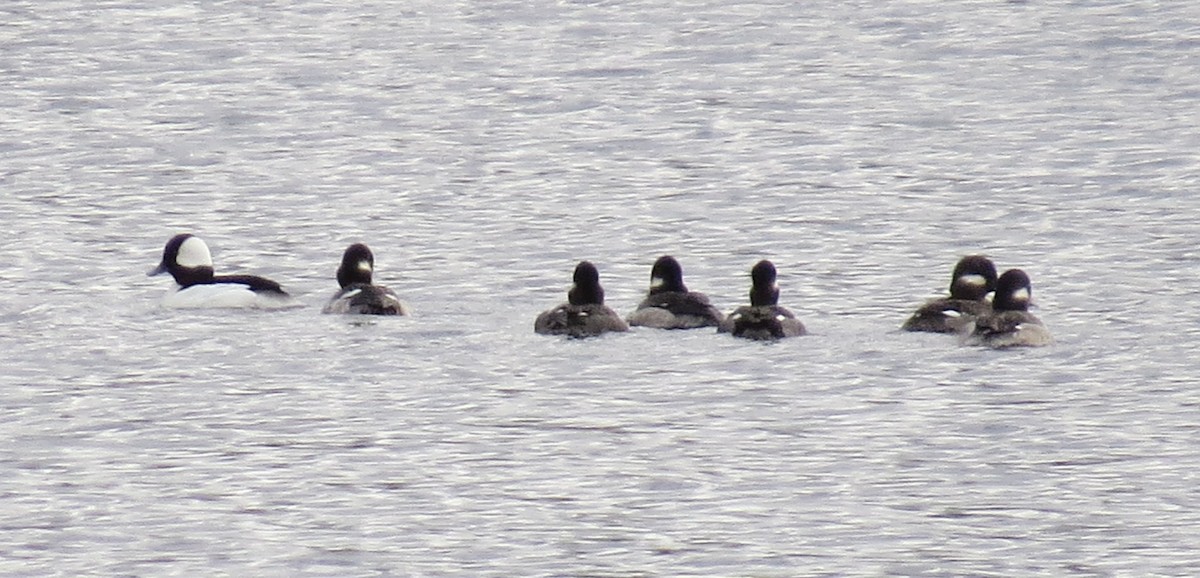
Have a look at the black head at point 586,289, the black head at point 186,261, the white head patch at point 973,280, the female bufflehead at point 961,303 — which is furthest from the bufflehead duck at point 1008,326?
the black head at point 186,261

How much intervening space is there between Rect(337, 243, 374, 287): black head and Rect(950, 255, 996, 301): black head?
4.30m

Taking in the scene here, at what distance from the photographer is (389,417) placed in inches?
601

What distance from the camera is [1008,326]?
56.5 feet

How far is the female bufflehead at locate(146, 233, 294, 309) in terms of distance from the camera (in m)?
19.4

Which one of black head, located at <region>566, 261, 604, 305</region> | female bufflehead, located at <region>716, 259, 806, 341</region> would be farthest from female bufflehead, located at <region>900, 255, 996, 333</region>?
black head, located at <region>566, 261, 604, 305</region>

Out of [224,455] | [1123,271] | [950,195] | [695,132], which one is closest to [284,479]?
[224,455]

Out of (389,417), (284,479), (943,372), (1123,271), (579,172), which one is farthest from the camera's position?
(579,172)

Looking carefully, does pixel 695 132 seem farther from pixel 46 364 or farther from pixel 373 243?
pixel 46 364

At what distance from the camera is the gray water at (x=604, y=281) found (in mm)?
12891

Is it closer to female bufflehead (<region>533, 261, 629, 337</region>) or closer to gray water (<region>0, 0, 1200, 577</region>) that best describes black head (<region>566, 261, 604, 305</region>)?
female bufflehead (<region>533, 261, 629, 337</region>)

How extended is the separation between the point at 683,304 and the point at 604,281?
258cm

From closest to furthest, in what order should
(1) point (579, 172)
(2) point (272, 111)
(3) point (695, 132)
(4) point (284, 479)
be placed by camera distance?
(4) point (284, 479), (1) point (579, 172), (3) point (695, 132), (2) point (272, 111)

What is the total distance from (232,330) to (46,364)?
1889mm

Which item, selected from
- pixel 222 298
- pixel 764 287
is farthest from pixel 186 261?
pixel 764 287
